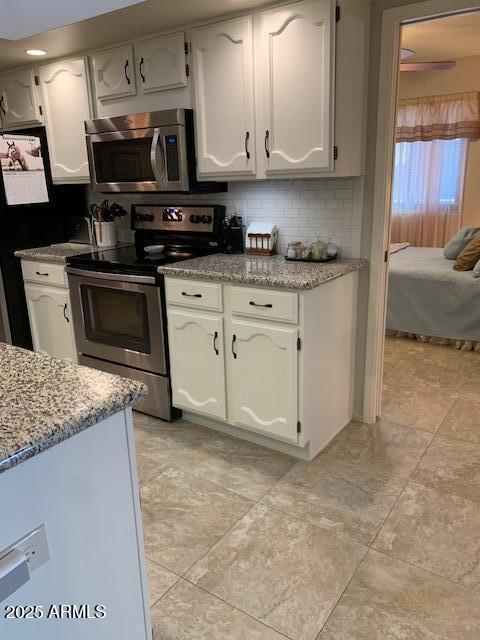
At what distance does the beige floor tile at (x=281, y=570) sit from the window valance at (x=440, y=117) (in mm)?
4943

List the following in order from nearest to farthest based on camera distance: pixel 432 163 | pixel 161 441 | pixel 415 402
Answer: pixel 161 441
pixel 415 402
pixel 432 163

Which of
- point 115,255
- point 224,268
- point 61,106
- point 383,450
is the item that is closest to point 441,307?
point 383,450

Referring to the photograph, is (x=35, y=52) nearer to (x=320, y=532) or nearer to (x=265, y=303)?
(x=265, y=303)

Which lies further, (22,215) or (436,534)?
(22,215)

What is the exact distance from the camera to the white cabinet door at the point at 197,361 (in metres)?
2.56

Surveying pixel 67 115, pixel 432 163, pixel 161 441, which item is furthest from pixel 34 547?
pixel 432 163

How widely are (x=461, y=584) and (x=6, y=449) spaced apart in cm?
165

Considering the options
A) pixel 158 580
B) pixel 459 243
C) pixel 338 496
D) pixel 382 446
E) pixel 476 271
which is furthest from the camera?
pixel 459 243

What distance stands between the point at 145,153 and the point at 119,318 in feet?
3.18

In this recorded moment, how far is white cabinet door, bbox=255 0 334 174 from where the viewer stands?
87.1 inches

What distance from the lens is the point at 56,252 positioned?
3.31 metres

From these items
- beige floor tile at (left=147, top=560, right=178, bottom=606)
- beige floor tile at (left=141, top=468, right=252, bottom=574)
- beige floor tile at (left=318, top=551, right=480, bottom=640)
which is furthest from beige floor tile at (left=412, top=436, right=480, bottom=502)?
beige floor tile at (left=147, top=560, right=178, bottom=606)

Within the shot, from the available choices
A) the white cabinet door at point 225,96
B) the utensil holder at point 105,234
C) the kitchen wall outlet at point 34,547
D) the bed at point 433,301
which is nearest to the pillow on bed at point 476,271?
the bed at point 433,301

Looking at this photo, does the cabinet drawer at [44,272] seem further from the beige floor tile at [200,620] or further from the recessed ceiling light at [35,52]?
the beige floor tile at [200,620]
